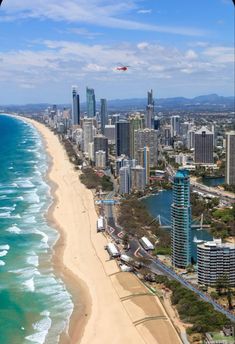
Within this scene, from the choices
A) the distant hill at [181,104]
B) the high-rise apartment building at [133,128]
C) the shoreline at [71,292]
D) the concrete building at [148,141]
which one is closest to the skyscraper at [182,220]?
the shoreline at [71,292]

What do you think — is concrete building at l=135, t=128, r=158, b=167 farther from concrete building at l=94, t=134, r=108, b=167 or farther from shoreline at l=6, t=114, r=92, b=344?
shoreline at l=6, t=114, r=92, b=344

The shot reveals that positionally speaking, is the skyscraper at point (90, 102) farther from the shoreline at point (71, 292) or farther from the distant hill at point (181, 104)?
the shoreline at point (71, 292)

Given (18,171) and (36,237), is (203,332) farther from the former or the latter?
(18,171)

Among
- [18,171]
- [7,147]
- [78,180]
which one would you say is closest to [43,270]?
[78,180]

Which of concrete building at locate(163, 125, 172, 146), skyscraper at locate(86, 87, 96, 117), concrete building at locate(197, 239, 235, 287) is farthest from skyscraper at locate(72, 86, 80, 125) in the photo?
concrete building at locate(197, 239, 235, 287)

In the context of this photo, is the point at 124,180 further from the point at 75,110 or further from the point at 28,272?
the point at 75,110

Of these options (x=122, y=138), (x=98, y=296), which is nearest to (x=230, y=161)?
(x=122, y=138)
